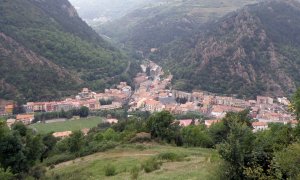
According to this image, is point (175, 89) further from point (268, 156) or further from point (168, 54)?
point (268, 156)

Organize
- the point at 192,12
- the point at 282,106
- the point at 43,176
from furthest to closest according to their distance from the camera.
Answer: the point at 192,12 < the point at 282,106 < the point at 43,176

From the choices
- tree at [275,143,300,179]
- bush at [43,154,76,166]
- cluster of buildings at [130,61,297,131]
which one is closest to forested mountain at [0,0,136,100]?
cluster of buildings at [130,61,297,131]

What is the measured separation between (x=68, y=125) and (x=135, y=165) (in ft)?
163

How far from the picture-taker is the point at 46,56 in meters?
104

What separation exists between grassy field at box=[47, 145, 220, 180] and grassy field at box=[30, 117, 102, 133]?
3687 centimetres

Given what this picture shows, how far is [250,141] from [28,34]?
97521 millimetres

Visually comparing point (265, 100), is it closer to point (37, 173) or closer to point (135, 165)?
point (135, 165)

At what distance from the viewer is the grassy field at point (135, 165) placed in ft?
73.3

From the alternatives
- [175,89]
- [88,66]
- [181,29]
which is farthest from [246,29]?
[181,29]

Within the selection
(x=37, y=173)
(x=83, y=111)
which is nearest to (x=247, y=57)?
(x=83, y=111)

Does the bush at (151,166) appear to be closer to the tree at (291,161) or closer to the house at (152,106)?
the tree at (291,161)

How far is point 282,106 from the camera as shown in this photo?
94.2 meters

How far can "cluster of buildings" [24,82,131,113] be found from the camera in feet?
278

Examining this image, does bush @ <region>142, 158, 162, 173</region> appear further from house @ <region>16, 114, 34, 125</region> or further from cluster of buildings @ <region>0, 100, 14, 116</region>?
cluster of buildings @ <region>0, 100, 14, 116</region>
